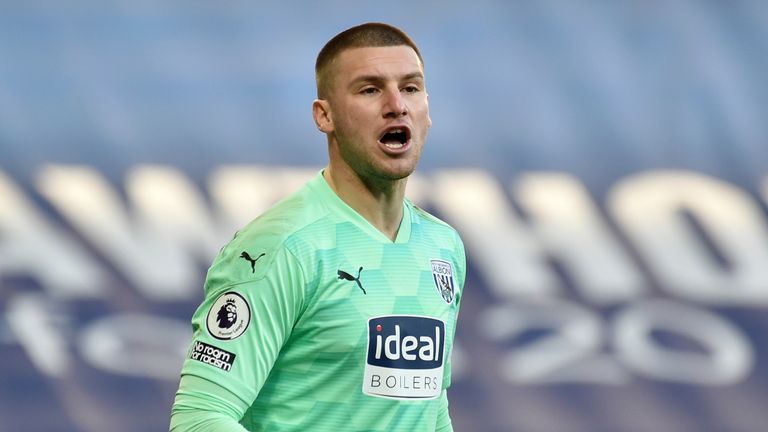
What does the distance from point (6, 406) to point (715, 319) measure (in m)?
2.70

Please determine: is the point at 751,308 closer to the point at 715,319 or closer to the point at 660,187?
the point at 715,319

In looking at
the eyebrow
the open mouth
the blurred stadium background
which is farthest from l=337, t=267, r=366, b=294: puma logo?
the blurred stadium background

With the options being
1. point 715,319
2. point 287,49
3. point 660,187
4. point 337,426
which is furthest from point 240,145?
point 337,426

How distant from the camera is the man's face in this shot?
2223 mm

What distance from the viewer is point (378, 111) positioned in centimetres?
223

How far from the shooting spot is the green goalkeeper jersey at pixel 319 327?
79.4 inches

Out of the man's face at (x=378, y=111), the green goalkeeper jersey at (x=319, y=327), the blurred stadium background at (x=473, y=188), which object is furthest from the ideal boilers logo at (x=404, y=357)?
the blurred stadium background at (x=473, y=188)

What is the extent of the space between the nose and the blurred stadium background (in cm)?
224

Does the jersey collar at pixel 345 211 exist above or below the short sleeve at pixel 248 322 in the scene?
above

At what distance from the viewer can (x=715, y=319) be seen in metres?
4.49

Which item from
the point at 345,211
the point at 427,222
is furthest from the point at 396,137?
the point at 427,222

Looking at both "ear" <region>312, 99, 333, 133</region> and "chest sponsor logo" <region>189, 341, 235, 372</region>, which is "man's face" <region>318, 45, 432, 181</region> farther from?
"chest sponsor logo" <region>189, 341, 235, 372</region>

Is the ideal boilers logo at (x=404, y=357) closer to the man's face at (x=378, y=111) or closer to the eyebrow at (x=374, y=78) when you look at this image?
the man's face at (x=378, y=111)

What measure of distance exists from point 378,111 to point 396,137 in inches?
2.5
